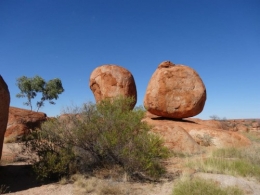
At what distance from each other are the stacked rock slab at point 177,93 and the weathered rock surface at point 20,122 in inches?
258

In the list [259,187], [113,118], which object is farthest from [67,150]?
[259,187]

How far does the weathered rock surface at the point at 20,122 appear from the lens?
1220cm

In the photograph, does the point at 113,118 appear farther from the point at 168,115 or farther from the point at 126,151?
the point at 168,115

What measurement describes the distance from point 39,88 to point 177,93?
20222 millimetres

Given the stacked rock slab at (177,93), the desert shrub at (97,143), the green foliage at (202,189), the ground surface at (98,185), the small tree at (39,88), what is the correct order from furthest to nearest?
the small tree at (39,88) → the stacked rock slab at (177,93) → the desert shrub at (97,143) → the ground surface at (98,185) → the green foliage at (202,189)

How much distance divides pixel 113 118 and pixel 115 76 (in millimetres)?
8177

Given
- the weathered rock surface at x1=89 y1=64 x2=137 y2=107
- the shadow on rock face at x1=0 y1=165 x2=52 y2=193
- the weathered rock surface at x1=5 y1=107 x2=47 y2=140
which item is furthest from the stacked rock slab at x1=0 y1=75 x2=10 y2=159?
the weathered rock surface at x1=89 y1=64 x2=137 y2=107

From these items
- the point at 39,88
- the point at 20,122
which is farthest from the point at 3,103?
the point at 39,88

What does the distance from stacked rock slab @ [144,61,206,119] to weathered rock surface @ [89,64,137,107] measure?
150 centimetres

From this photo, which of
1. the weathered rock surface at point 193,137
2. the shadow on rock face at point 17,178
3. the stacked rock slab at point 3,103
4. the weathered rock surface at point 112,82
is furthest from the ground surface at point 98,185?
the weathered rock surface at point 112,82

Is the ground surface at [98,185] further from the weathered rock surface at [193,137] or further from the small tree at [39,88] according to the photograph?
the small tree at [39,88]

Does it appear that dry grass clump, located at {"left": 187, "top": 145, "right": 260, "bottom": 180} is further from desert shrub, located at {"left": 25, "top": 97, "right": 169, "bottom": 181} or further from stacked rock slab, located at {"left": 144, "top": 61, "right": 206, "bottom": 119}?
stacked rock slab, located at {"left": 144, "top": 61, "right": 206, "bottom": 119}

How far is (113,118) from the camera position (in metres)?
6.84

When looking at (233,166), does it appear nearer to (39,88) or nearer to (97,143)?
(97,143)
